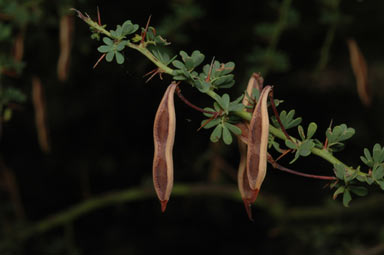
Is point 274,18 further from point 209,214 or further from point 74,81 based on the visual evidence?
point 209,214

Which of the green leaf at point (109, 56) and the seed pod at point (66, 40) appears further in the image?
the seed pod at point (66, 40)

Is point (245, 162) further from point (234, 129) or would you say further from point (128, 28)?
point (128, 28)

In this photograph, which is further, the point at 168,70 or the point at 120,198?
the point at 120,198

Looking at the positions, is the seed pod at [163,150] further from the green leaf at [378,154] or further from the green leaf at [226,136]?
the green leaf at [378,154]

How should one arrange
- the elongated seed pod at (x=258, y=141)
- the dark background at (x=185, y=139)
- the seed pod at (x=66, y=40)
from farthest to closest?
the dark background at (x=185, y=139) → the seed pod at (x=66, y=40) → the elongated seed pod at (x=258, y=141)

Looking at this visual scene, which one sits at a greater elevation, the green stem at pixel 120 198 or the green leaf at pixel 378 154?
the green leaf at pixel 378 154

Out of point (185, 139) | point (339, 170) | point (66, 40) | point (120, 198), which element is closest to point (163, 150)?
point (339, 170)

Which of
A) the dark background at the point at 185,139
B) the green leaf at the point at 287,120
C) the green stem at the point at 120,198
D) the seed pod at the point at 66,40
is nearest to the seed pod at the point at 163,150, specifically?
the green leaf at the point at 287,120
